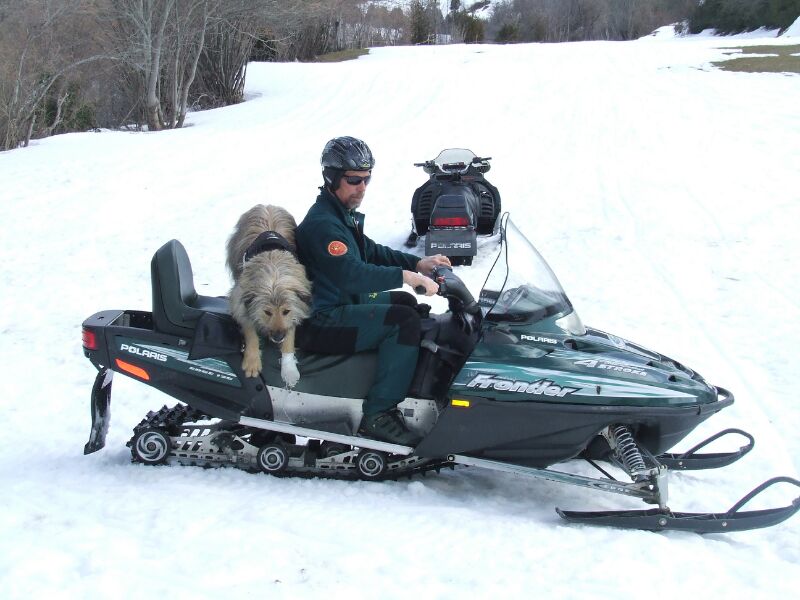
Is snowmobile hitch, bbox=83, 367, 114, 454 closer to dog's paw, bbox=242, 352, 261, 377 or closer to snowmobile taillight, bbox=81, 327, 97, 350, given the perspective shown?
snowmobile taillight, bbox=81, 327, 97, 350

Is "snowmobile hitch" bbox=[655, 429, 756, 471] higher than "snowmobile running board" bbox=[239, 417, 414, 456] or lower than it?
lower

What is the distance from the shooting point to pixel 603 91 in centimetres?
1623

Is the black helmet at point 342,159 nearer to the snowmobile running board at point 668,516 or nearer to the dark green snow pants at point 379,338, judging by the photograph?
the dark green snow pants at point 379,338

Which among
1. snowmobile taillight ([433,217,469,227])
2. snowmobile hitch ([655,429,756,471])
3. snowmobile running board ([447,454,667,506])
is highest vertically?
snowmobile taillight ([433,217,469,227])

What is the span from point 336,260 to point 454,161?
4.70 meters

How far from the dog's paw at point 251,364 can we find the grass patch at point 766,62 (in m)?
16.9

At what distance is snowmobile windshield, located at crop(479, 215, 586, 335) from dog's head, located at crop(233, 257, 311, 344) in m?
0.84

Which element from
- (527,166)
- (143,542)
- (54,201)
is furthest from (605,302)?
(54,201)

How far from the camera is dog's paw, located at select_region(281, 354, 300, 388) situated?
3.43 metres

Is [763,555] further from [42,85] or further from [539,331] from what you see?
[42,85]

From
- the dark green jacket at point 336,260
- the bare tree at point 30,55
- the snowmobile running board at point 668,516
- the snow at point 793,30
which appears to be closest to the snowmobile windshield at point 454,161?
the dark green jacket at point 336,260

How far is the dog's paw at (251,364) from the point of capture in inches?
136


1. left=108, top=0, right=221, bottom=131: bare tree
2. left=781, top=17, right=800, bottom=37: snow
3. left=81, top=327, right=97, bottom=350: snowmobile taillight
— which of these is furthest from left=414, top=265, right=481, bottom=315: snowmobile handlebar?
left=781, top=17, right=800, bottom=37: snow

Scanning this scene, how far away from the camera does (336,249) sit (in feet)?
11.1
